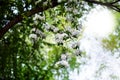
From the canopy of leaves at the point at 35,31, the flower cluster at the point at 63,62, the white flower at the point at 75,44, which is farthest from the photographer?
the canopy of leaves at the point at 35,31

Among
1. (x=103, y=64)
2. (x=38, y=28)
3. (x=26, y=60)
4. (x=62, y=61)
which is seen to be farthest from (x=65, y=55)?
(x=103, y=64)

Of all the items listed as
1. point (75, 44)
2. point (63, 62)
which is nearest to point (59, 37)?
point (75, 44)

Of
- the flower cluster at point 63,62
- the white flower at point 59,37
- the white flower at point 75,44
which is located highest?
the white flower at point 59,37

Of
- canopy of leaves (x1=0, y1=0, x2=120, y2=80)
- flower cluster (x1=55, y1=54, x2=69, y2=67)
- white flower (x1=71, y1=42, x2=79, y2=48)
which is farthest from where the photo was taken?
canopy of leaves (x1=0, y1=0, x2=120, y2=80)

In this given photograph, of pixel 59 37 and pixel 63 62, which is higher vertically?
pixel 59 37

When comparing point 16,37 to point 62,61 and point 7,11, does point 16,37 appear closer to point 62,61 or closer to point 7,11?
point 7,11

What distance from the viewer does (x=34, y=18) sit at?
9.55 metres

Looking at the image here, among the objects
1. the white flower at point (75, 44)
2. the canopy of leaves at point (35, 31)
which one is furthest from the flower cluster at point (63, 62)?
the white flower at point (75, 44)

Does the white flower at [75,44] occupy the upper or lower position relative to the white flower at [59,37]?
lower

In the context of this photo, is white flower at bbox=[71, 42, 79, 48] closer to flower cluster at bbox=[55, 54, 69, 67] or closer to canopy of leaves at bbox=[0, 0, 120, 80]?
canopy of leaves at bbox=[0, 0, 120, 80]

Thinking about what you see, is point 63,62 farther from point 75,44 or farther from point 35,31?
point 35,31

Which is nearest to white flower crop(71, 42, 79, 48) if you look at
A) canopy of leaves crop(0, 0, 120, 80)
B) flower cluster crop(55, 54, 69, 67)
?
canopy of leaves crop(0, 0, 120, 80)

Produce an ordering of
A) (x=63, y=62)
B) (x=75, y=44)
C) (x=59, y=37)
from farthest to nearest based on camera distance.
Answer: (x=59, y=37)
(x=75, y=44)
(x=63, y=62)

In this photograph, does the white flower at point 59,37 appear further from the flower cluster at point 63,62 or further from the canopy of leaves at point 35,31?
the flower cluster at point 63,62
